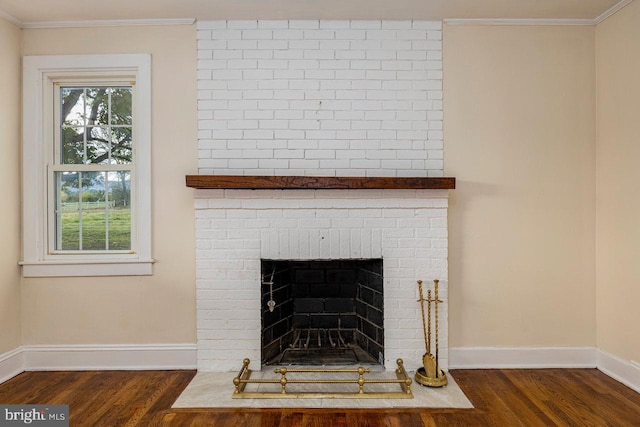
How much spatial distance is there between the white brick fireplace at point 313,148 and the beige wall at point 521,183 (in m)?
0.17

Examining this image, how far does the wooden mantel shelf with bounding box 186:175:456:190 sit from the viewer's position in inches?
110

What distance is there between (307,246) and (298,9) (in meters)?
1.67

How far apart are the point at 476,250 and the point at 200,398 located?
2.16 metres

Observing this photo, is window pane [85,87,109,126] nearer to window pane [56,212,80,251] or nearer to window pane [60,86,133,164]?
window pane [60,86,133,164]

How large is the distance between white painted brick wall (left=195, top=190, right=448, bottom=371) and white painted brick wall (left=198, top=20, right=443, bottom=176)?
0.23 m

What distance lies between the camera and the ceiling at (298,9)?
9.00 ft

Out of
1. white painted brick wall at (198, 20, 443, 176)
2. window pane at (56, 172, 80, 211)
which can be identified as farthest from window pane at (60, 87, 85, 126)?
white painted brick wall at (198, 20, 443, 176)

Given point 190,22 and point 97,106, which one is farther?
point 97,106

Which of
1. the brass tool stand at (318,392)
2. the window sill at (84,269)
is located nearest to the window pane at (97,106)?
the window sill at (84,269)

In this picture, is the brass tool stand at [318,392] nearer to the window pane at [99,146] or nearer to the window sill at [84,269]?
the window sill at [84,269]

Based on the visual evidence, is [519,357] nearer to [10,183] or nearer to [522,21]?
[522,21]

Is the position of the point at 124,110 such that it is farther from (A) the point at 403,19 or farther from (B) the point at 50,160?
(A) the point at 403,19

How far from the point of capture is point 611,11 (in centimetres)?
282

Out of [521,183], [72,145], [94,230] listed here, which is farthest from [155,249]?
[521,183]
